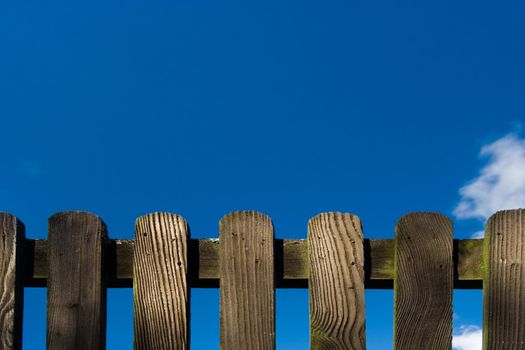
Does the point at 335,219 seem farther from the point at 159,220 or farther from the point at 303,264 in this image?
the point at 159,220

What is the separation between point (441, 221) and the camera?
324 centimetres

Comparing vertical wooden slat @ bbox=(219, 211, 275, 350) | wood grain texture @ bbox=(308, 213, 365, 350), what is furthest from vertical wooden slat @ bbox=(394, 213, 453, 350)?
vertical wooden slat @ bbox=(219, 211, 275, 350)

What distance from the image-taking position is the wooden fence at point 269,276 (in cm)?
316

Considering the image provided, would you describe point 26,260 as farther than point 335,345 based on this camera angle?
Yes

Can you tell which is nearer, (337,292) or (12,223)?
(337,292)

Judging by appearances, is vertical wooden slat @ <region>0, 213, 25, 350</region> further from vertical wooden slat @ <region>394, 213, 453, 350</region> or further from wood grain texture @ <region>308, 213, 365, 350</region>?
vertical wooden slat @ <region>394, 213, 453, 350</region>

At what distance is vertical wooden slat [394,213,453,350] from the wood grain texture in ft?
0.61

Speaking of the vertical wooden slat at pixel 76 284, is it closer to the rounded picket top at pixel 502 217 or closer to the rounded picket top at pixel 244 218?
the rounded picket top at pixel 244 218

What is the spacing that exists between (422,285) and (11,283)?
204cm

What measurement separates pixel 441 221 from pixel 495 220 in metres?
0.27

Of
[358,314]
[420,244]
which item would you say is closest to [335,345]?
[358,314]

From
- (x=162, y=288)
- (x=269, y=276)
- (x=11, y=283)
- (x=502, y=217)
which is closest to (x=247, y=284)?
(x=269, y=276)

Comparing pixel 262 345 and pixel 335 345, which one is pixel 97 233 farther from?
pixel 335 345

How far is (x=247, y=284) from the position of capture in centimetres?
319
